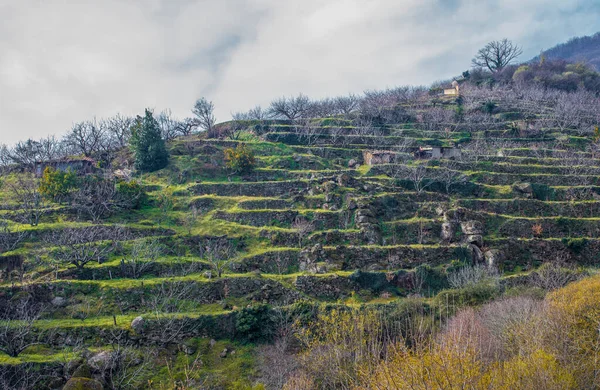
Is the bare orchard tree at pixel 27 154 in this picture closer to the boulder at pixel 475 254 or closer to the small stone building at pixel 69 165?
the small stone building at pixel 69 165

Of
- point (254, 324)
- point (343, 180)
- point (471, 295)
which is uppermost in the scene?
point (343, 180)

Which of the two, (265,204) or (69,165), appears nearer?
(265,204)

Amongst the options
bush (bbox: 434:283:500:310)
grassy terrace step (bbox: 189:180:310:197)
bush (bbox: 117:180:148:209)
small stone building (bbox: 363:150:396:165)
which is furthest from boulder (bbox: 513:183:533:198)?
bush (bbox: 117:180:148:209)

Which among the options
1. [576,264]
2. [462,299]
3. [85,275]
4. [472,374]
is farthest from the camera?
[576,264]

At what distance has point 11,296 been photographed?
24781 mm

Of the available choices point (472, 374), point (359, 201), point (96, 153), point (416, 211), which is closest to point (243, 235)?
point (359, 201)

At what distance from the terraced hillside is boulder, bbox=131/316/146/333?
0.07m

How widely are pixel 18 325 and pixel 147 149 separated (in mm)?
26014

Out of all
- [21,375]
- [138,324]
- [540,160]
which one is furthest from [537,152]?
[21,375]

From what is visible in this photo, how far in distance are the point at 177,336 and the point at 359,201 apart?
18.7m

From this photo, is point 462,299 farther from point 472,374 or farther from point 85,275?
point 85,275

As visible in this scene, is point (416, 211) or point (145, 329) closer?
point (145, 329)

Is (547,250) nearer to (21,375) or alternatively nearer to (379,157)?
(379,157)

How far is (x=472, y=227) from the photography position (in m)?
33.4
